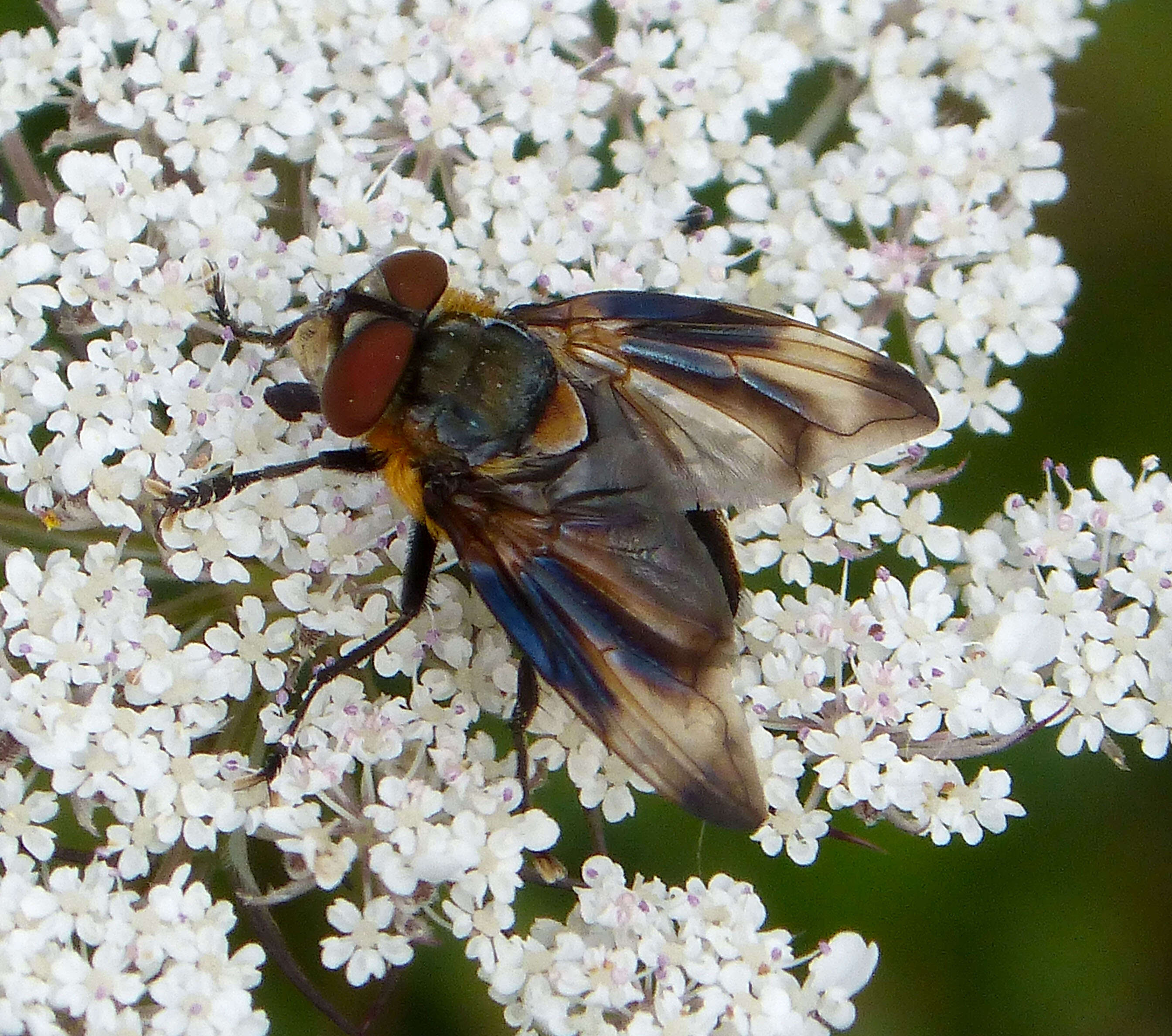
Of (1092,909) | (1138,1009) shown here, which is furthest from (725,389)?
(1138,1009)

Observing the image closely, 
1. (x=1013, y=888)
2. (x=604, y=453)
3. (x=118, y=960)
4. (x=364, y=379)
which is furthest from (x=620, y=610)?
(x=1013, y=888)

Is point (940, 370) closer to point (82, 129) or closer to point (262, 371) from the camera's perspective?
point (262, 371)

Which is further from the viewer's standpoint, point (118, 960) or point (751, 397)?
point (751, 397)

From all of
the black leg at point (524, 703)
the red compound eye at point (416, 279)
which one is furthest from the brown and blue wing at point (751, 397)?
the black leg at point (524, 703)

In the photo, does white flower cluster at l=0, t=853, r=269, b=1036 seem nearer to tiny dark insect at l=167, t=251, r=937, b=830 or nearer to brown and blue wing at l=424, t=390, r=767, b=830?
tiny dark insect at l=167, t=251, r=937, b=830

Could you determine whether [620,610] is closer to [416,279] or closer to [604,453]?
[604,453]

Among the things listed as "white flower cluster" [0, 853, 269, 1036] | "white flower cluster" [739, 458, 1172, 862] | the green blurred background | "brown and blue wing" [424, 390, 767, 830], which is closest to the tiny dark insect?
"brown and blue wing" [424, 390, 767, 830]
